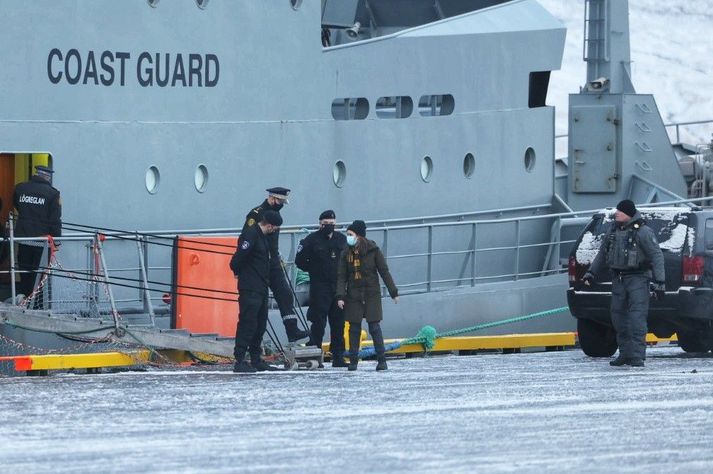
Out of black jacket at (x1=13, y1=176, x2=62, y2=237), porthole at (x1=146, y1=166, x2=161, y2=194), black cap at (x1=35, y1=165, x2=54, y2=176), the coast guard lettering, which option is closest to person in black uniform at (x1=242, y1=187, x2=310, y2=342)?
black jacket at (x1=13, y1=176, x2=62, y2=237)

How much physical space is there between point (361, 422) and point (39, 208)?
18.3ft

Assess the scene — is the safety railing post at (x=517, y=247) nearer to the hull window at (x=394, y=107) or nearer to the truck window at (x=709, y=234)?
the hull window at (x=394, y=107)

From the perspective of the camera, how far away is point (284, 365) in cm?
1501

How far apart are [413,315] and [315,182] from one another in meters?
1.82

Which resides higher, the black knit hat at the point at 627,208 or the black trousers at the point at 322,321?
the black knit hat at the point at 627,208

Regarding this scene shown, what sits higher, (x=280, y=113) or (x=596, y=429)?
(x=280, y=113)

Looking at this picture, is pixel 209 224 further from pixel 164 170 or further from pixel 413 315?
pixel 413 315

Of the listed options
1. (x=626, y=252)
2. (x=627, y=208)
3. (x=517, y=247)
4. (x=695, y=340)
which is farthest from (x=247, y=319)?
(x=517, y=247)

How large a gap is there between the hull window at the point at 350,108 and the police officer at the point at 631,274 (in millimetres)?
4821

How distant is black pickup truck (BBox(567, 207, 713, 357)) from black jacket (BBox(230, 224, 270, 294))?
12.6 ft

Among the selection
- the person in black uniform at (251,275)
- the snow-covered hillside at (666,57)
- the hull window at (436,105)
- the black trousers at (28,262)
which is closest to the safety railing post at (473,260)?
the hull window at (436,105)

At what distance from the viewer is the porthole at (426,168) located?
2005 centimetres

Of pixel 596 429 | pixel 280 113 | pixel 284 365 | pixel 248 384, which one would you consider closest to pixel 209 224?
pixel 280 113

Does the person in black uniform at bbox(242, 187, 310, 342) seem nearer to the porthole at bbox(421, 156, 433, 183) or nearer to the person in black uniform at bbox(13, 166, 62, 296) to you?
the person in black uniform at bbox(13, 166, 62, 296)
